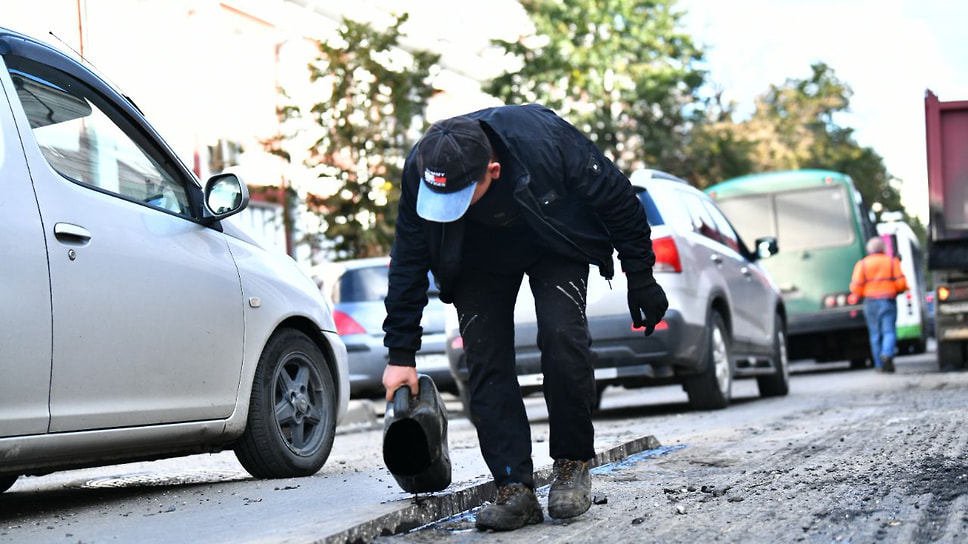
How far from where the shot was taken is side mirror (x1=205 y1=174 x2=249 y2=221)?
6422 millimetres

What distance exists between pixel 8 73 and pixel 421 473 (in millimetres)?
2166

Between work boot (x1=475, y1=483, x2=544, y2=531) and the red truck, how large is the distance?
12710 millimetres

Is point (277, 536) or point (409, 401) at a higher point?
point (409, 401)

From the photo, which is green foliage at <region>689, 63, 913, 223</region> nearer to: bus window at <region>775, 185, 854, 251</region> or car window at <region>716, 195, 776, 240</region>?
car window at <region>716, 195, 776, 240</region>

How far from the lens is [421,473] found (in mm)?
5270

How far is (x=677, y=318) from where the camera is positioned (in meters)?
10.7

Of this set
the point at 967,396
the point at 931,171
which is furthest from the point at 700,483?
the point at 931,171

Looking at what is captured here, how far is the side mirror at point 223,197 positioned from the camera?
6.42 meters

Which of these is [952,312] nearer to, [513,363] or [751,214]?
[751,214]

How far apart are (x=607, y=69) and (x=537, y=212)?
102ft

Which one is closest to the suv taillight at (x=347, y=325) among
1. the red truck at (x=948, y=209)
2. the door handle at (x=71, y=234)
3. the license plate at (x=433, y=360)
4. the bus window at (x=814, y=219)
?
the license plate at (x=433, y=360)

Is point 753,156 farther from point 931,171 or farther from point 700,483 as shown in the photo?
point 700,483

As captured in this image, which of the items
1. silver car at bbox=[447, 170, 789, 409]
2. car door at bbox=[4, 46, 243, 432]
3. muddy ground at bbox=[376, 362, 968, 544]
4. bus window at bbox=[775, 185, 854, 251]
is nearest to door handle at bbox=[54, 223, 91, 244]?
car door at bbox=[4, 46, 243, 432]

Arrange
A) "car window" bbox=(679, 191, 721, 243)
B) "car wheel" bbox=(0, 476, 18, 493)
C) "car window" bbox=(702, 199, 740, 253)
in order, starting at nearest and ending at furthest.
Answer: "car wheel" bbox=(0, 476, 18, 493) < "car window" bbox=(679, 191, 721, 243) < "car window" bbox=(702, 199, 740, 253)
